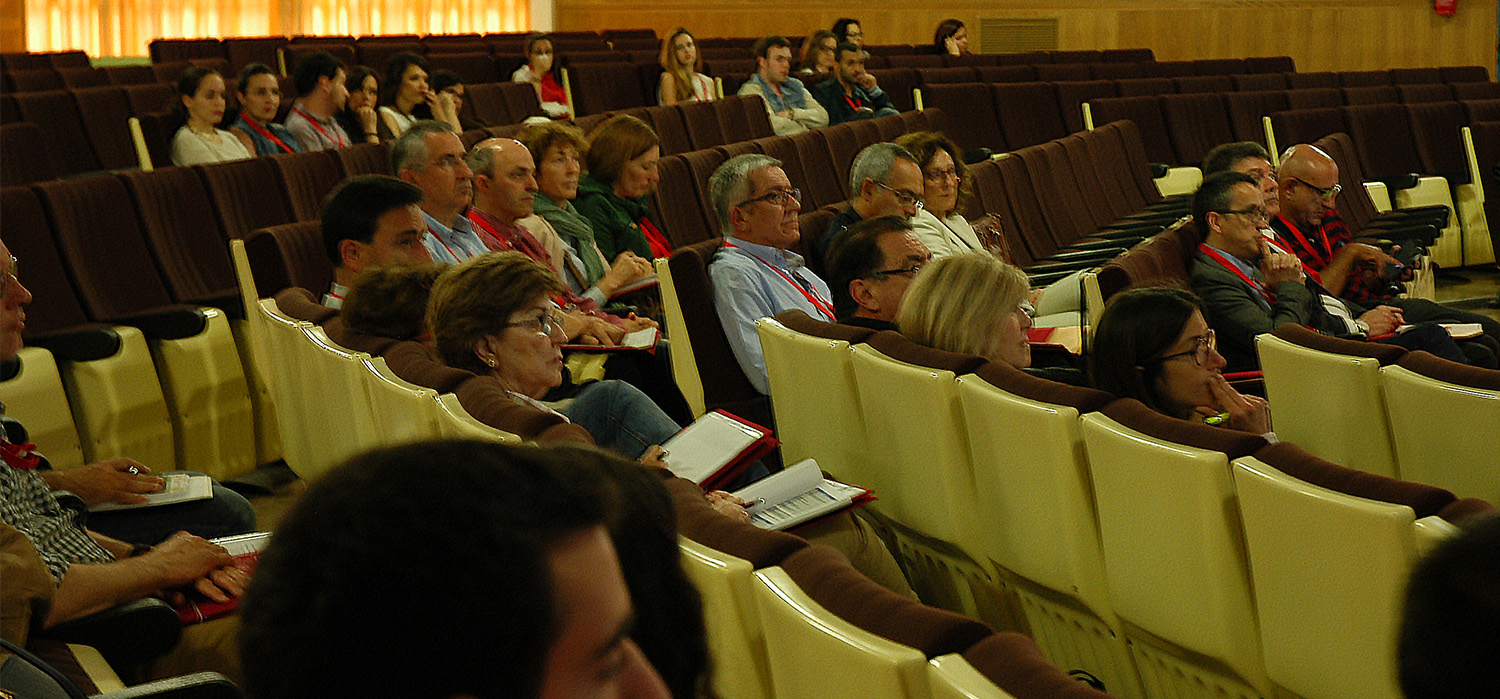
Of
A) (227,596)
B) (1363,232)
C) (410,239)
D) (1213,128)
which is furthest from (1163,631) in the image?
(1213,128)

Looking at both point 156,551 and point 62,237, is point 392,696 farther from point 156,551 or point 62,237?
point 62,237

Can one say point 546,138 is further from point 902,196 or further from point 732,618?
point 732,618

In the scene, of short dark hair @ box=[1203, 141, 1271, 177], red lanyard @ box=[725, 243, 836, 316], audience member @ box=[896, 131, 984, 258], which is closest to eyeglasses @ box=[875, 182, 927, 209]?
audience member @ box=[896, 131, 984, 258]

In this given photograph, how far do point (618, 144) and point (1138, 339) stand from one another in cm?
181

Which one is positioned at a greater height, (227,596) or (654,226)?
(654,226)

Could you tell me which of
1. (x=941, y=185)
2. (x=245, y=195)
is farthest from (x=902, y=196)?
(x=245, y=195)

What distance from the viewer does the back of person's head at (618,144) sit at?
339 centimetres

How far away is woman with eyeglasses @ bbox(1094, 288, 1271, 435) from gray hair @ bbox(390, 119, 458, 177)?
64.7 inches

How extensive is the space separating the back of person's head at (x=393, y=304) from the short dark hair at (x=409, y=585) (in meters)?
1.53

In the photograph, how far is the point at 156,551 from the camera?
4.88 feet

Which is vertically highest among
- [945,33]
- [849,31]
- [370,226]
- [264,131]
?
[945,33]

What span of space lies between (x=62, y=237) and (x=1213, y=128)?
17.3 ft

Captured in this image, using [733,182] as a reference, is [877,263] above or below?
below

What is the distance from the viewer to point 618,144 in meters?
3.40
